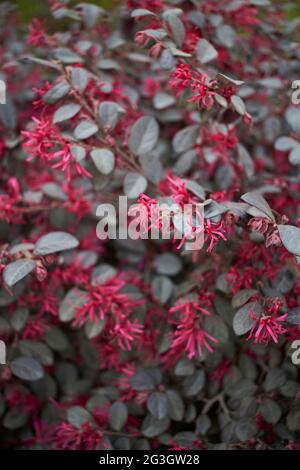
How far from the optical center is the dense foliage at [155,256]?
2.99 ft

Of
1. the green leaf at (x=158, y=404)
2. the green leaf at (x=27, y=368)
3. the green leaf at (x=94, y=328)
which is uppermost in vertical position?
the green leaf at (x=94, y=328)

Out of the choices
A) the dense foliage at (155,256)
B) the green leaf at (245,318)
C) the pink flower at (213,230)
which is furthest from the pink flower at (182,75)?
the green leaf at (245,318)

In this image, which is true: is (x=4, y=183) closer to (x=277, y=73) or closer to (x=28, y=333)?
(x=28, y=333)

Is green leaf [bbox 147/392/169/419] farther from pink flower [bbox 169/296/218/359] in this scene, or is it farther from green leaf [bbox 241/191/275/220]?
green leaf [bbox 241/191/275/220]

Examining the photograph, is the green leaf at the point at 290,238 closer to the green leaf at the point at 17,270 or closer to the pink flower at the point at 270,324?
the pink flower at the point at 270,324

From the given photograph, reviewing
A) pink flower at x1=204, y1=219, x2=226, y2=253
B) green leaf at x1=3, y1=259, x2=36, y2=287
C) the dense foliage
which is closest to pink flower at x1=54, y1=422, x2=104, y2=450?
the dense foliage

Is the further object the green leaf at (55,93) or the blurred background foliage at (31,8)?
Answer: the blurred background foliage at (31,8)

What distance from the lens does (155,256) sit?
4.22 ft

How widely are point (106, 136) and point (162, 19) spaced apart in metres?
0.26

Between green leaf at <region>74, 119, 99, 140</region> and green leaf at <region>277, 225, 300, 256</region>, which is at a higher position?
green leaf at <region>74, 119, 99, 140</region>

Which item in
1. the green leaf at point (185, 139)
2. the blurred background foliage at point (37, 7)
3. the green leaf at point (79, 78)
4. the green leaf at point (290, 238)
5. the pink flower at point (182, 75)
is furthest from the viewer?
the blurred background foliage at point (37, 7)

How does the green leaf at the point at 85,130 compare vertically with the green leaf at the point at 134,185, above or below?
above

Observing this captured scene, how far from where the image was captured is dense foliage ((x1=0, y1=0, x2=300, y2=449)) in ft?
2.99
